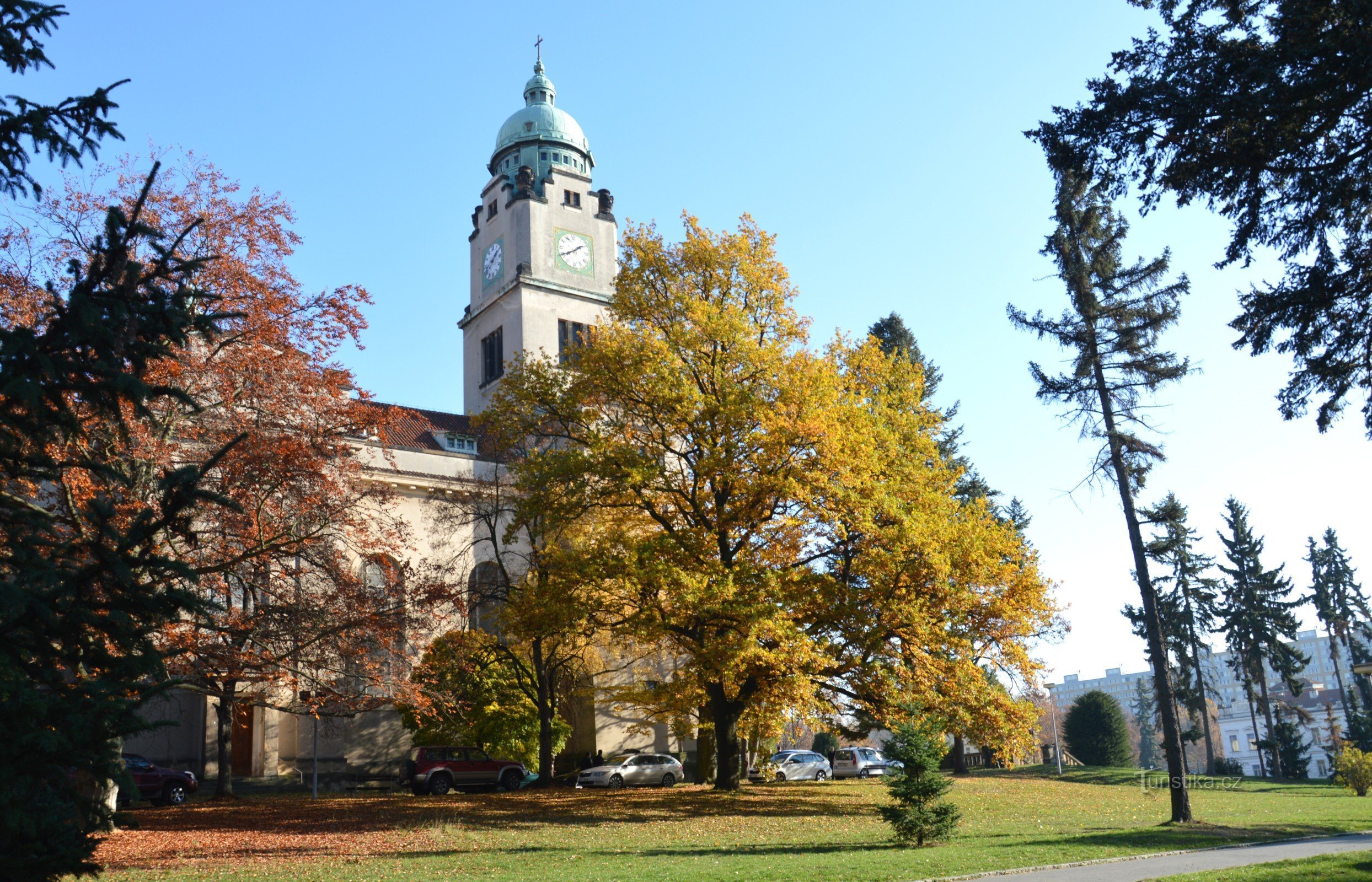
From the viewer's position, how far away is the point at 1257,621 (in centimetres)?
5656

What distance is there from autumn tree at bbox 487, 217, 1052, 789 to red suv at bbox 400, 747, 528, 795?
9699mm

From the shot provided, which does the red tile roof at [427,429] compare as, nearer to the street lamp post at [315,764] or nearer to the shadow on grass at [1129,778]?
the street lamp post at [315,764]

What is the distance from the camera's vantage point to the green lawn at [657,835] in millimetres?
15125

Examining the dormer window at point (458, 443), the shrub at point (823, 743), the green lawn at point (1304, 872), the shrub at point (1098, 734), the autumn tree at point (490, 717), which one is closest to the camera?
the green lawn at point (1304, 872)

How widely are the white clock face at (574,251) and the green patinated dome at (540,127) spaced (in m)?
6.07

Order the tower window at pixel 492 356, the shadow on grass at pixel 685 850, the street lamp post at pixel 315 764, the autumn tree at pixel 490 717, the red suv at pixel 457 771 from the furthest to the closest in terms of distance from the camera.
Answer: the tower window at pixel 492 356 < the autumn tree at pixel 490 717 < the red suv at pixel 457 771 < the street lamp post at pixel 315 764 < the shadow on grass at pixel 685 850

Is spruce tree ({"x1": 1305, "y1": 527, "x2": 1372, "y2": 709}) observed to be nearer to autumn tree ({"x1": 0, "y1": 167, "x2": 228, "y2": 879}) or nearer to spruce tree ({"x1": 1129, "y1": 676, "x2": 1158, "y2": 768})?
spruce tree ({"x1": 1129, "y1": 676, "x2": 1158, "y2": 768})

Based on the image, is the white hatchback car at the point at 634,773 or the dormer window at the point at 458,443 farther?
the dormer window at the point at 458,443

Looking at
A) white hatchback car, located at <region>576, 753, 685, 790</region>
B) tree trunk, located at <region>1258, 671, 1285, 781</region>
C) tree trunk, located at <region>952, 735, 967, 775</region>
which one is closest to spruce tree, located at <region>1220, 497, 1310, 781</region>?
tree trunk, located at <region>1258, 671, 1285, 781</region>

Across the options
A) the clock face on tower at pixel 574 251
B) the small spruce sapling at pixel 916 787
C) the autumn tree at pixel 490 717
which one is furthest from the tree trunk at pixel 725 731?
the clock face on tower at pixel 574 251

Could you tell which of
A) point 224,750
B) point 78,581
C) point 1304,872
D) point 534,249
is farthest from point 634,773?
point 78,581

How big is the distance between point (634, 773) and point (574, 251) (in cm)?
2895

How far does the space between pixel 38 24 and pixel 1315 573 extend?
2831 inches

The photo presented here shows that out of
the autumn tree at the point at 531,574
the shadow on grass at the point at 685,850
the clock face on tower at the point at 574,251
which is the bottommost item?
the shadow on grass at the point at 685,850
